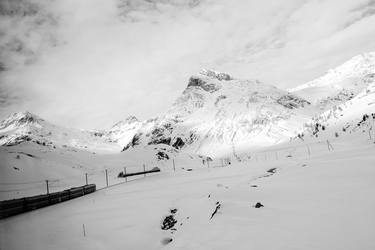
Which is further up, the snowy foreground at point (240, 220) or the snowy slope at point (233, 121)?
the snowy slope at point (233, 121)

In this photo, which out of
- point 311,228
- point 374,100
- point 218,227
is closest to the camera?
point 311,228

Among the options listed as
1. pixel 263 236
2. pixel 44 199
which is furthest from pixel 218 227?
pixel 44 199

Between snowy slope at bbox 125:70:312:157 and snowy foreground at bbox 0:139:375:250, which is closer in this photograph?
snowy foreground at bbox 0:139:375:250

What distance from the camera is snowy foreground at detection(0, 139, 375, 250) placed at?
6352 mm

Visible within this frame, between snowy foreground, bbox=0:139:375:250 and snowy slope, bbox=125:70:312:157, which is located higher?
snowy slope, bbox=125:70:312:157

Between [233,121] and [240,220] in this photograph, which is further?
[233,121]

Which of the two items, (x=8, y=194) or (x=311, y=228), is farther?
(x=8, y=194)

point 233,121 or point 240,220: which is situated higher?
point 233,121

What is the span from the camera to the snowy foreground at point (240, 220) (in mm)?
6352

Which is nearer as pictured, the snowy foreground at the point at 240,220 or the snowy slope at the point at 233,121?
the snowy foreground at the point at 240,220

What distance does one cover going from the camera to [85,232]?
9984 millimetres

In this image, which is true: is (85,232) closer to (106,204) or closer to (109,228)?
(109,228)

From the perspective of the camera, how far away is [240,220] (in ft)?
26.6

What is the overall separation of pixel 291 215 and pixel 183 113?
179499 mm
